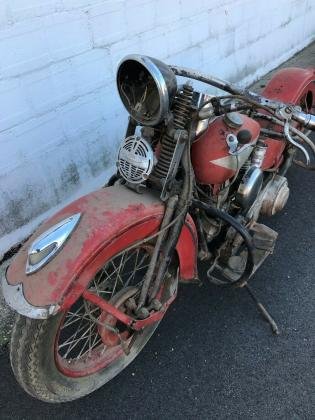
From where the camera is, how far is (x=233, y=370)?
6.52 feet

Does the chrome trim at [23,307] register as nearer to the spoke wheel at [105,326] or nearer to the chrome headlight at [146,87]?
the spoke wheel at [105,326]

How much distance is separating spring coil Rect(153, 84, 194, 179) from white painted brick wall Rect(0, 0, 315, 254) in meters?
1.11

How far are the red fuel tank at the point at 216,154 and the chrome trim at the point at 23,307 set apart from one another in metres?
0.84

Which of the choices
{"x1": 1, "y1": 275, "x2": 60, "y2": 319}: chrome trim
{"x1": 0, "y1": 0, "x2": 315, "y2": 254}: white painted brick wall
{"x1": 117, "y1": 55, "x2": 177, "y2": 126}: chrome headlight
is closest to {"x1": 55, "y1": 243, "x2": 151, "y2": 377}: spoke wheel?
{"x1": 1, "y1": 275, "x2": 60, "y2": 319}: chrome trim

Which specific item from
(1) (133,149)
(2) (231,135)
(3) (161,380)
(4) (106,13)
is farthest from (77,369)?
(4) (106,13)

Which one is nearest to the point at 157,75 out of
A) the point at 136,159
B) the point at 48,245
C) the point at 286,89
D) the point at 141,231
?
the point at 136,159

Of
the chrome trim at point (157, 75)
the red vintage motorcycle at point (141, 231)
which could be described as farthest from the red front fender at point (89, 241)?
the chrome trim at point (157, 75)

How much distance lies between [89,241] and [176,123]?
554 mm

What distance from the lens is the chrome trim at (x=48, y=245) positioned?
1468 millimetres

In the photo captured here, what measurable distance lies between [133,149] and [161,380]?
1.09 m

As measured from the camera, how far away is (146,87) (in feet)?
5.17

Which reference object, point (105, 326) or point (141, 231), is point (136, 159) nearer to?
point (141, 231)

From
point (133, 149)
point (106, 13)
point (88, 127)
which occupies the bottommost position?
point (88, 127)

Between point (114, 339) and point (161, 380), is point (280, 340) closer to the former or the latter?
point (161, 380)
